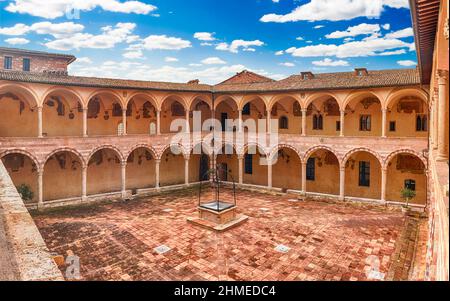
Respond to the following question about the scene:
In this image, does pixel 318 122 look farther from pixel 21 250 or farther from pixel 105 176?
pixel 21 250

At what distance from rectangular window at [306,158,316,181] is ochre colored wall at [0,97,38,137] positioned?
20.4 m

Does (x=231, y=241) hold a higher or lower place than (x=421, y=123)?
lower

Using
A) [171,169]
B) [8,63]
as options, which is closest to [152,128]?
[171,169]

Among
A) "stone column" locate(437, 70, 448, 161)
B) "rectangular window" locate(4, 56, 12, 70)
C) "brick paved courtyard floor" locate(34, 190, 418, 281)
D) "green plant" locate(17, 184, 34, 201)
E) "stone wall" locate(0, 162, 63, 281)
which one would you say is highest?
"rectangular window" locate(4, 56, 12, 70)

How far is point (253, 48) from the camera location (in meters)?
35.1

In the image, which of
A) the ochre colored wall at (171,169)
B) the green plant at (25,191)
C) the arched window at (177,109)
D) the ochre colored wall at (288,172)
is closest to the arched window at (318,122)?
the ochre colored wall at (288,172)

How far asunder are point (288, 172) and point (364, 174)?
6.03m

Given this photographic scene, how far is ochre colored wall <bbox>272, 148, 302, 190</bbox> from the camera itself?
1071 inches

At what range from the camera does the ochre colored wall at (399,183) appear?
2225cm

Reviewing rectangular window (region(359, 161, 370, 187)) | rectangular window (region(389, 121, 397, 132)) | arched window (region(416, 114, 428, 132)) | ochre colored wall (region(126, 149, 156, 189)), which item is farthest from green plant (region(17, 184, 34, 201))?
arched window (region(416, 114, 428, 132))

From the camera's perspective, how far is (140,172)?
27.5m

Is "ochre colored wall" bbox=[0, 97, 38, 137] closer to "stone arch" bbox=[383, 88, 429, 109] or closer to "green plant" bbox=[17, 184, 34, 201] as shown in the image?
"green plant" bbox=[17, 184, 34, 201]

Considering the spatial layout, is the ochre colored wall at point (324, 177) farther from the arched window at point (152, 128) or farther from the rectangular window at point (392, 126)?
the arched window at point (152, 128)

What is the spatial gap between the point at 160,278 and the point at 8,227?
20.6 ft
